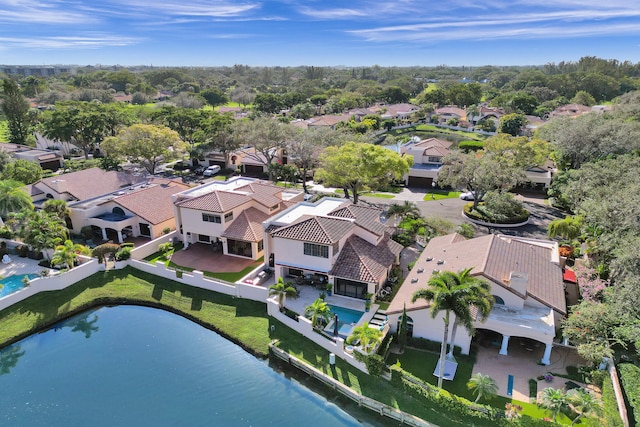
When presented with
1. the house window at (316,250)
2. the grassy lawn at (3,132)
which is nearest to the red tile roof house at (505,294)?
the house window at (316,250)

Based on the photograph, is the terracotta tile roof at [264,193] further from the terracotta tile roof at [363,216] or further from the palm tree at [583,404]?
the palm tree at [583,404]

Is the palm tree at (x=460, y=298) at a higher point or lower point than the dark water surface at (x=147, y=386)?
higher

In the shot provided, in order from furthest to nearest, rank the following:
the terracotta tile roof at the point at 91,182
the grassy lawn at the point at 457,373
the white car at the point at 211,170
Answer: the white car at the point at 211,170
the terracotta tile roof at the point at 91,182
the grassy lawn at the point at 457,373

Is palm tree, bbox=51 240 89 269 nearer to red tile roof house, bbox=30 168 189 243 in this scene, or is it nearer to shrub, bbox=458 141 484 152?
red tile roof house, bbox=30 168 189 243

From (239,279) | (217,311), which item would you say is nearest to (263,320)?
(217,311)

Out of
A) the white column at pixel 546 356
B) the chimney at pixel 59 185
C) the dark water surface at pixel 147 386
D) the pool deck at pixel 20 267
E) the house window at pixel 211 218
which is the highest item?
the chimney at pixel 59 185

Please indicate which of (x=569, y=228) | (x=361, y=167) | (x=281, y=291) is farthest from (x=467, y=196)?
(x=281, y=291)

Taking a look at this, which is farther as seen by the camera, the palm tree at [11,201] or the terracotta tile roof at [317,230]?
the palm tree at [11,201]

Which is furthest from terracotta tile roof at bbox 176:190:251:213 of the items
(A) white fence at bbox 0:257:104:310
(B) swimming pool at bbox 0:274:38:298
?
(B) swimming pool at bbox 0:274:38:298
